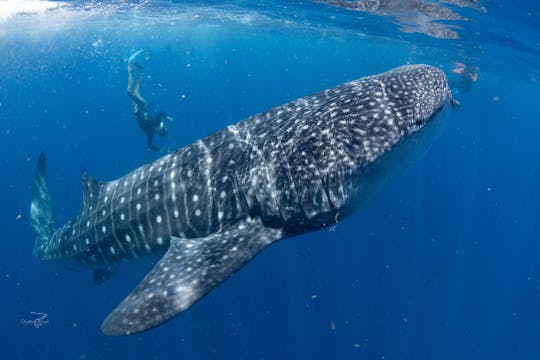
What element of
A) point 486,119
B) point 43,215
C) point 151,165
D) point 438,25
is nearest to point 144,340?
point 43,215

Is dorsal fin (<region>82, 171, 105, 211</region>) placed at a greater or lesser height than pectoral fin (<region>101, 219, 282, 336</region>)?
lesser

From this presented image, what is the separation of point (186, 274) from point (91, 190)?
3.56 metres

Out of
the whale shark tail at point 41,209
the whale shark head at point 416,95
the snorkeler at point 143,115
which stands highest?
the whale shark head at point 416,95

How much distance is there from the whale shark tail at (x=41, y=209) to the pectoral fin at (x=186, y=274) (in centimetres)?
536

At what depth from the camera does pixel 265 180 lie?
16.4 ft

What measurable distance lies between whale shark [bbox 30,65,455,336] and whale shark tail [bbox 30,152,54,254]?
3.86 meters

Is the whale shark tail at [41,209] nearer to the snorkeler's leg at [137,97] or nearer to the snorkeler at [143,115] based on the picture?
the snorkeler at [143,115]

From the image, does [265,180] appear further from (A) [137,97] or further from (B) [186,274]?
(A) [137,97]

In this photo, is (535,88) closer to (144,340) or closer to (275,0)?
(275,0)

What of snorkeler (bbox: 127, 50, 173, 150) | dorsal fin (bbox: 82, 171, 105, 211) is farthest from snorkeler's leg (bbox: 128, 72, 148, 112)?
dorsal fin (bbox: 82, 171, 105, 211)

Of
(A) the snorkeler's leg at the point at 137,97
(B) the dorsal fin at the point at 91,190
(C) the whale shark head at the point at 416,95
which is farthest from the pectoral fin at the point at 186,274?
(A) the snorkeler's leg at the point at 137,97

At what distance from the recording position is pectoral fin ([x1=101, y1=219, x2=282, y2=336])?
152 inches

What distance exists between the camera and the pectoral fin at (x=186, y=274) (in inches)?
152

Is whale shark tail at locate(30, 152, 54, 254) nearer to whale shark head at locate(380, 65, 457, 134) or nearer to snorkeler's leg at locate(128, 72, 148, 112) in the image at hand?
snorkeler's leg at locate(128, 72, 148, 112)
